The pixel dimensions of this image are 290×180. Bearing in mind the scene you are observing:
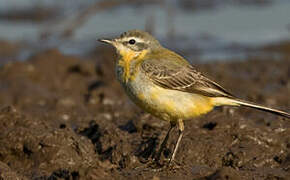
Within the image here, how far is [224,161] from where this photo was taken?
28.1ft

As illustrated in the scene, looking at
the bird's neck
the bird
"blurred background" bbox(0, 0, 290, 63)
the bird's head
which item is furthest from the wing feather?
"blurred background" bbox(0, 0, 290, 63)

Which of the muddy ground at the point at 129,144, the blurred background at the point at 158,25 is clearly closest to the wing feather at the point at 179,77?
the muddy ground at the point at 129,144

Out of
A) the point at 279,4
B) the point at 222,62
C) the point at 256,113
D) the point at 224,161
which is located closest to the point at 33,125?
the point at 224,161

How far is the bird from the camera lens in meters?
8.37

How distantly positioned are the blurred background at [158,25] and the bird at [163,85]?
819 cm

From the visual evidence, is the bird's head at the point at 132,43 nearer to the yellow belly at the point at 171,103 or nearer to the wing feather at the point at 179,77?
the wing feather at the point at 179,77

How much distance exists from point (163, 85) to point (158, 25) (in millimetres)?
12655

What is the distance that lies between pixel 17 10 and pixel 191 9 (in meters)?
6.02

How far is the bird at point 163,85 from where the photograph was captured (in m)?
8.37

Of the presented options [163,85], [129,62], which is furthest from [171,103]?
[129,62]

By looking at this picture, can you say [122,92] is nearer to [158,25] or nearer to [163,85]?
[163,85]

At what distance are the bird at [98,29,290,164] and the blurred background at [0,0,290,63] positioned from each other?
8.19 meters

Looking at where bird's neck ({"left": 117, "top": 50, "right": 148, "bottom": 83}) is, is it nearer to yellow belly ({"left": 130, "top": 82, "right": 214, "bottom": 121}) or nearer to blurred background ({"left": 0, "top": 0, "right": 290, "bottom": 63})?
yellow belly ({"left": 130, "top": 82, "right": 214, "bottom": 121})

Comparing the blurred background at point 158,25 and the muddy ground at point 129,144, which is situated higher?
the muddy ground at point 129,144
